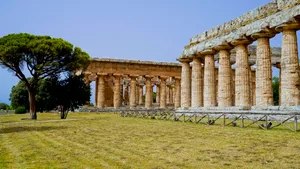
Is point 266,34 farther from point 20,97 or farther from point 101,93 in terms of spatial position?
point 20,97

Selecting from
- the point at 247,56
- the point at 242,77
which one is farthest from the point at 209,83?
the point at 247,56

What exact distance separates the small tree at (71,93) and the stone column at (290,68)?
23082 mm

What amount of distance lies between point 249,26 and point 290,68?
5599 millimetres

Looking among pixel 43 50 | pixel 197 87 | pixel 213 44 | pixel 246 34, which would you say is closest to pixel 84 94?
pixel 43 50

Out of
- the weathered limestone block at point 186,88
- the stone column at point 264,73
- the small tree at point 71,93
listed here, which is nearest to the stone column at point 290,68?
the stone column at point 264,73

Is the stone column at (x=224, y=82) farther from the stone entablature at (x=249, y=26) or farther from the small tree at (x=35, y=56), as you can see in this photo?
the small tree at (x=35, y=56)

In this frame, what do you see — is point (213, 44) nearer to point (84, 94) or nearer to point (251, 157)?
point (84, 94)

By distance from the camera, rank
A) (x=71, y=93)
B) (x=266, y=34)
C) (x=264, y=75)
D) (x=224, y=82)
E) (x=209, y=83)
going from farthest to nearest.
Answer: (x=71, y=93) → (x=209, y=83) → (x=224, y=82) → (x=264, y=75) → (x=266, y=34)

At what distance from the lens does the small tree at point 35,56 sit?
3487 cm

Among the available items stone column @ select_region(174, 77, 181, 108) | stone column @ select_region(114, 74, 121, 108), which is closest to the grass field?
stone column @ select_region(114, 74, 121, 108)

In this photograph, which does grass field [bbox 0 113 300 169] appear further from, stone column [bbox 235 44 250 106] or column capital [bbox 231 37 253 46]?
column capital [bbox 231 37 253 46]

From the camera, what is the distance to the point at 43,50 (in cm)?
3588

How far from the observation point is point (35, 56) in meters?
36.6

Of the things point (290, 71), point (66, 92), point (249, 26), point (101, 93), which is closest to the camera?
point (290, 71)
